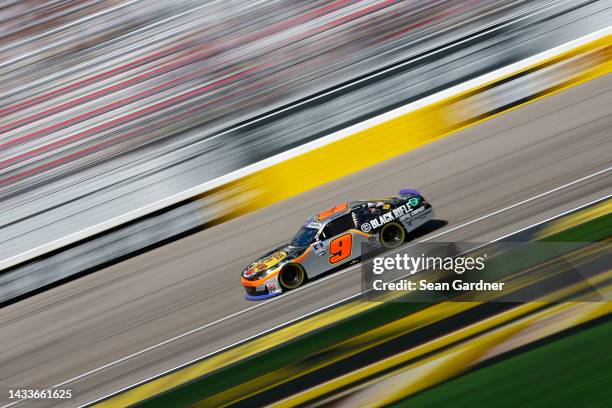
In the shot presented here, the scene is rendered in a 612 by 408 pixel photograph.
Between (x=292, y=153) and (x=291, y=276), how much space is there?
3458 millimetres

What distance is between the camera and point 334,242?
370 inches

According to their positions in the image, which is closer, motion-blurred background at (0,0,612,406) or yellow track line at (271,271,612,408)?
yellow track line at (271,271,612,408)

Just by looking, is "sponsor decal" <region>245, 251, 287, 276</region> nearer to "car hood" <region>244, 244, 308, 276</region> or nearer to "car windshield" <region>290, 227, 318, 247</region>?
"car hood" <region>244, 244, 308, 276</region>

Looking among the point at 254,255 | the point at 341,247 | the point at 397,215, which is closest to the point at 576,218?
the point at 397,215

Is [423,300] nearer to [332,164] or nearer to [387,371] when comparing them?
[387,371]

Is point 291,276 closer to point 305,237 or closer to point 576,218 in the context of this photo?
point 305,237

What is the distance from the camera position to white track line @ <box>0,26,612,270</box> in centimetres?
1174

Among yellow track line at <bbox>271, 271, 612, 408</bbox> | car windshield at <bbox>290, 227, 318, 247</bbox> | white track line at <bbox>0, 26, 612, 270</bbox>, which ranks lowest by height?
Answer: yellow track line at <bbox>271, 271, 612, 408</bbox>

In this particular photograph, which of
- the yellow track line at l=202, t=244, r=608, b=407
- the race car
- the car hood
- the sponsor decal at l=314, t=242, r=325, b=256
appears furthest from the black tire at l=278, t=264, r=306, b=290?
the yellow track line at l=202, t=244, r=608, b=407

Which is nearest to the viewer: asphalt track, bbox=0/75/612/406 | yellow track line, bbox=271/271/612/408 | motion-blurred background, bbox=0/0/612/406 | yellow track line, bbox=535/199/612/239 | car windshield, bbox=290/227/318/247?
yellow track line, bbox=271/271/612/408

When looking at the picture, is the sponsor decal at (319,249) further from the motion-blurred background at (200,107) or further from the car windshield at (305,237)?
the motion-blurred background at (200,107)

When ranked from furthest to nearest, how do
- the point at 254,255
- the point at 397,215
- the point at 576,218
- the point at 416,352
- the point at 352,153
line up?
1. the point at 352,153
2. the point at 254,255
3. the point at 397,215
4. the point at 576,218
5. the point at 416,352

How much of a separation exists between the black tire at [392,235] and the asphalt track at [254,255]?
0.54 m

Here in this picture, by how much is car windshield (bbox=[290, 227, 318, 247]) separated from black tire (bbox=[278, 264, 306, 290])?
1.15ft
